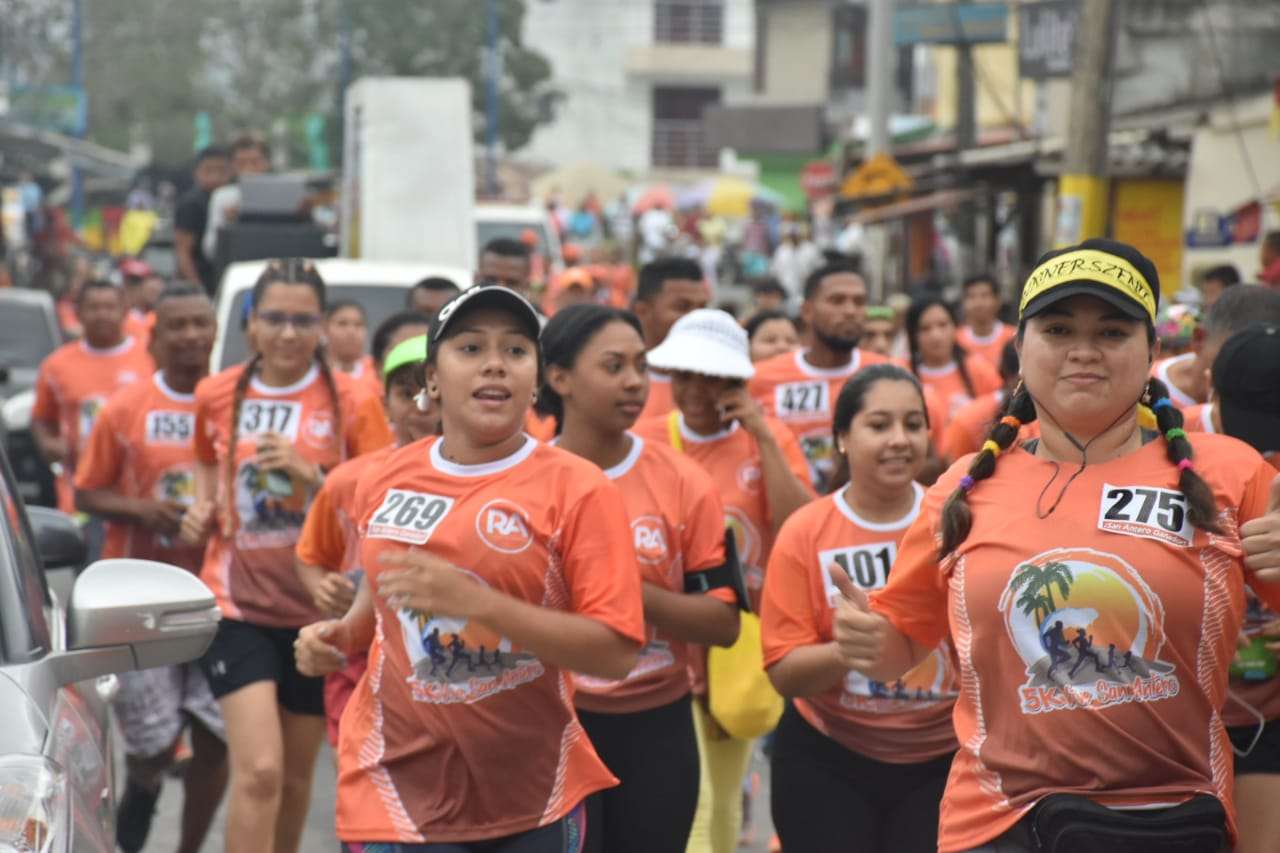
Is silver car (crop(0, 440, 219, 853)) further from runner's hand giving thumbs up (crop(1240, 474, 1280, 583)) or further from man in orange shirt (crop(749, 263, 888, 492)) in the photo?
man in orange shirt (crop(749, 263, 888, 492))

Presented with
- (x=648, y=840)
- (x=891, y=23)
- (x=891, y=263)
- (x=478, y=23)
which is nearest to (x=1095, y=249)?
(x=648, y=840)

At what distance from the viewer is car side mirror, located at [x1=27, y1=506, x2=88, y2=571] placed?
17.7ft

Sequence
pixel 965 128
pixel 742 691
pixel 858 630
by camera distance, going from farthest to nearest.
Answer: pixel 965 128
pixel 742 691
pixel 858 630

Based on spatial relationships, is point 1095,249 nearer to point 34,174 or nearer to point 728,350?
point 728,350

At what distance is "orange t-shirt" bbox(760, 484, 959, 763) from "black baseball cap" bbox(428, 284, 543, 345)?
4.51 feet

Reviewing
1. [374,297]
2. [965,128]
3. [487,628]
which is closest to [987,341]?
[374,297]

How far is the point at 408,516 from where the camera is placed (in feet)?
15.1

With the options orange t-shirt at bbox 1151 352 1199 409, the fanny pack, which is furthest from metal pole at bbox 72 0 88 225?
the fanny pack

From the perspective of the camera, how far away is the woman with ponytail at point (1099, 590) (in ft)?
12.6

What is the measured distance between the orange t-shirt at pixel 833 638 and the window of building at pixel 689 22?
63.7m

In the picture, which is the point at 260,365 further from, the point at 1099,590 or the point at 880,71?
the point at 880,71

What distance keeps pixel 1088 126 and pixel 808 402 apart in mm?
5977

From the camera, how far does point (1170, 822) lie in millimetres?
3844

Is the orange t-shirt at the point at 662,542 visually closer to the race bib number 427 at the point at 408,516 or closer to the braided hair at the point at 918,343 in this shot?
the race bib number 427 at the point at 408,516
